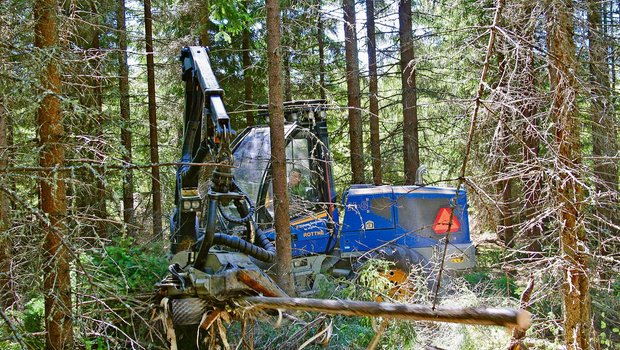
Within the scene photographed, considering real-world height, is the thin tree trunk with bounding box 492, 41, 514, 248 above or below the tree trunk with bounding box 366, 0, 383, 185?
below

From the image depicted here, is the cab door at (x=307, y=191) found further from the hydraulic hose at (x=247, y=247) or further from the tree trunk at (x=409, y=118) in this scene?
the tree trunk at (x=409, y=118)

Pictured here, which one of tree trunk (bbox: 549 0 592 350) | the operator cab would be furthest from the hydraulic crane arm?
tree trunk (bbox: 549 0 592 350)

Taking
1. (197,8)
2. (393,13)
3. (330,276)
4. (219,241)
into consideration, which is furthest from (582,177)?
(393,13)

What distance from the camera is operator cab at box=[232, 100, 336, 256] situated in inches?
333

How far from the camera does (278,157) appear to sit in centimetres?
704

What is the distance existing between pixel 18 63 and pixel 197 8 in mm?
9212

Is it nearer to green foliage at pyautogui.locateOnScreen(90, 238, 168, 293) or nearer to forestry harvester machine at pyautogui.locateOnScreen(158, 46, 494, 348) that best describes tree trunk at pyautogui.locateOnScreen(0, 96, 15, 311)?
green foliage at pyautogui.locateOnScreen(90, 238, 168, 293)

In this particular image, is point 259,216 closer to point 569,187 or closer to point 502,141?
point 502,141

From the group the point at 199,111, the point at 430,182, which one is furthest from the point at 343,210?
the point at 430,182

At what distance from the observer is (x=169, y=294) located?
5.70 m

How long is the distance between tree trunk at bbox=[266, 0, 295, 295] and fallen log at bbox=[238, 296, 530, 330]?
6.90 ft

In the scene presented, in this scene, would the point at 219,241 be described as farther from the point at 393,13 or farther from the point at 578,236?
the point at 393,13

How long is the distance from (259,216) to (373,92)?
8014mm

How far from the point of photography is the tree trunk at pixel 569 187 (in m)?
5.14
